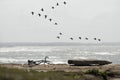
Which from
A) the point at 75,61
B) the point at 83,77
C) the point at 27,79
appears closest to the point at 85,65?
the point at 75,61

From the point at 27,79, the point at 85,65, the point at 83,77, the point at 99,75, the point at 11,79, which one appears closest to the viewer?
the point at 11,79

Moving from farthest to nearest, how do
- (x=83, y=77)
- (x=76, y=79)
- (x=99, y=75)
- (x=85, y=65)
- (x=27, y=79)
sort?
(x=85, y=65) → (x=99, y=75) → (x=83, y=77) → (x=76, y=79) → (x=27, y=79)

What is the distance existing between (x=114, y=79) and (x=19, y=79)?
19810 mm

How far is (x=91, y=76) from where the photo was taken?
108ft

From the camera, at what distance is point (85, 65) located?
49250 mm

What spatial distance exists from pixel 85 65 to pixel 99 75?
1519 cm

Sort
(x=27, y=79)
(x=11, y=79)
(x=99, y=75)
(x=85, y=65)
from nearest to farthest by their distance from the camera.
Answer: (x=11, y=79) < (x=27, y=79) < (x=99, y=75) < (x=85, y=65)

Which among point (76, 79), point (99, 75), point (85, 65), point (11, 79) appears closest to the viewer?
point (11, 79)

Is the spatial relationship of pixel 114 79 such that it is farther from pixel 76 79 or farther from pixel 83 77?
pixel 76 79

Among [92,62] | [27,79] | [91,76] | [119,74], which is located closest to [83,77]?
[91,76]

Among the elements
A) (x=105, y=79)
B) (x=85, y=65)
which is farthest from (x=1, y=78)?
(x=85, y=65)

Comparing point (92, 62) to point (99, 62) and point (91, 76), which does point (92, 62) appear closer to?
point (99, 62)

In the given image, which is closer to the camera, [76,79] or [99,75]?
[76,79]

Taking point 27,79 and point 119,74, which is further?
point 119,74
